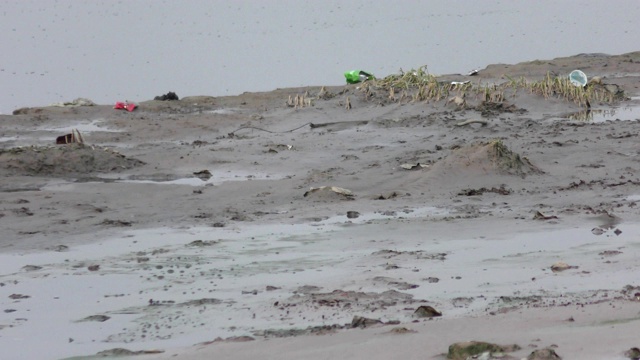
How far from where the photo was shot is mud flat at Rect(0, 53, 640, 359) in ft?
15.3

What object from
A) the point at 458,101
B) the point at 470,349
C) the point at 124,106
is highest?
the point at 124,106

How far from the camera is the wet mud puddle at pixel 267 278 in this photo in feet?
16.4

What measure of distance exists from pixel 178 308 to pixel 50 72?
14684mm

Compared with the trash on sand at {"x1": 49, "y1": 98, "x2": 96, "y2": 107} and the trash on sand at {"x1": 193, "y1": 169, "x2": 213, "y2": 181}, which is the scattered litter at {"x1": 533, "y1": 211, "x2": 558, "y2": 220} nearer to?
the trash on sand at {"x1": 193, "y1": 169, "x2": 213, "y2": 181}

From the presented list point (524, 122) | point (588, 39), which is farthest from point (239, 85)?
point (588, 39)

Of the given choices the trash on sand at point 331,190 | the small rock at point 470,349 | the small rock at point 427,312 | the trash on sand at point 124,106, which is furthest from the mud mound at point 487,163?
the trash on sand at point 124,106

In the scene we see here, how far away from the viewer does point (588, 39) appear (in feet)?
74.4

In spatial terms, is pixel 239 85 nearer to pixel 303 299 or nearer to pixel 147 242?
pixel 147 242

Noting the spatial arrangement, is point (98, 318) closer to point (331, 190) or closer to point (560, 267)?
point (560, 267)

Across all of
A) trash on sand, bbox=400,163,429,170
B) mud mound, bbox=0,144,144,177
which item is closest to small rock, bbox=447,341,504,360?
trash on sand, bbox=400,163,429,170

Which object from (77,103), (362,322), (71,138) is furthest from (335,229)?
(77,103)

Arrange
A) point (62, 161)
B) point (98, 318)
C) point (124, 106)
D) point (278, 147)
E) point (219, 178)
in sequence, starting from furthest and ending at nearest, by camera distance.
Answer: point (124, 106)
point (278, 147)
point (62, 161)
point (219, 178)
point (98, 318)

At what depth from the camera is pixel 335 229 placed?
7.50 m

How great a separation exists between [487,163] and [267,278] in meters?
3.83
